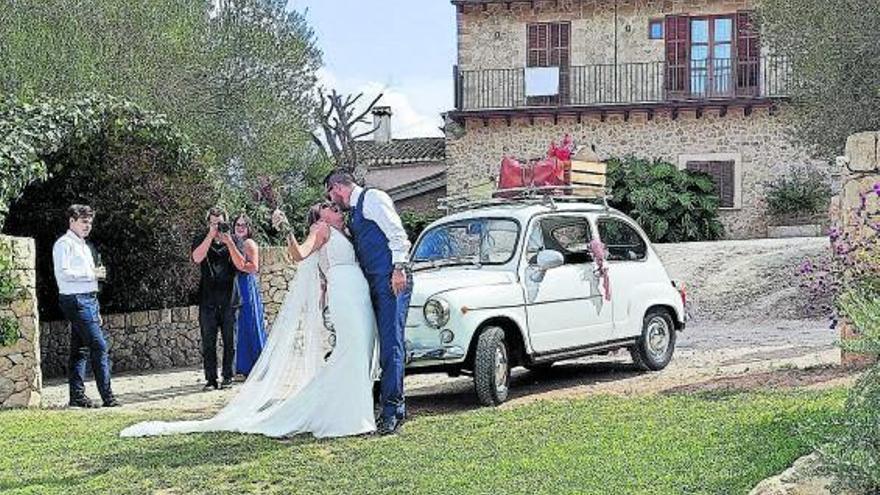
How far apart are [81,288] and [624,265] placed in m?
5.23

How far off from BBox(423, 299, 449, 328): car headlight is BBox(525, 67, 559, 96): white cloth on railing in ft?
79.1

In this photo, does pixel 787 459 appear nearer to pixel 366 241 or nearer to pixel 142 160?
pixel 366 241

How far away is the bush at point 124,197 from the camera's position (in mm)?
15516

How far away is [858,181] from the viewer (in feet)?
31.0

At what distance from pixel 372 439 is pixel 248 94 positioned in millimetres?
17575

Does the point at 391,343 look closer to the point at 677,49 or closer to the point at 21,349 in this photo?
the point at 21,349

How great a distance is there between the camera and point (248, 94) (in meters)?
24.8

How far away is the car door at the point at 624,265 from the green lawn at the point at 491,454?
2.21 m

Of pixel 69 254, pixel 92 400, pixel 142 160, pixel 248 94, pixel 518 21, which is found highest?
pixel 518 21

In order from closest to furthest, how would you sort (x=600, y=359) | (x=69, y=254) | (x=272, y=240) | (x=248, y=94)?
(x=69, y=254), (x=600, y=359), (x=272, y=240), (x=248, y=94)

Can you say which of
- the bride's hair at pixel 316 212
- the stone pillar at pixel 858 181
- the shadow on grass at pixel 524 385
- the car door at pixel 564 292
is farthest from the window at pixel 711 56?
the bride's hair at pixel 316 212

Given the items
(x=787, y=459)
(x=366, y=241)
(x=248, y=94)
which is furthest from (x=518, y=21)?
(x=787, y=459)

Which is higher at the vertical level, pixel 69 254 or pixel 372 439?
pixel 69 254

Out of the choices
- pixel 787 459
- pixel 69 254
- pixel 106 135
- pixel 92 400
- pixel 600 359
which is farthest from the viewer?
pixel 106 135
